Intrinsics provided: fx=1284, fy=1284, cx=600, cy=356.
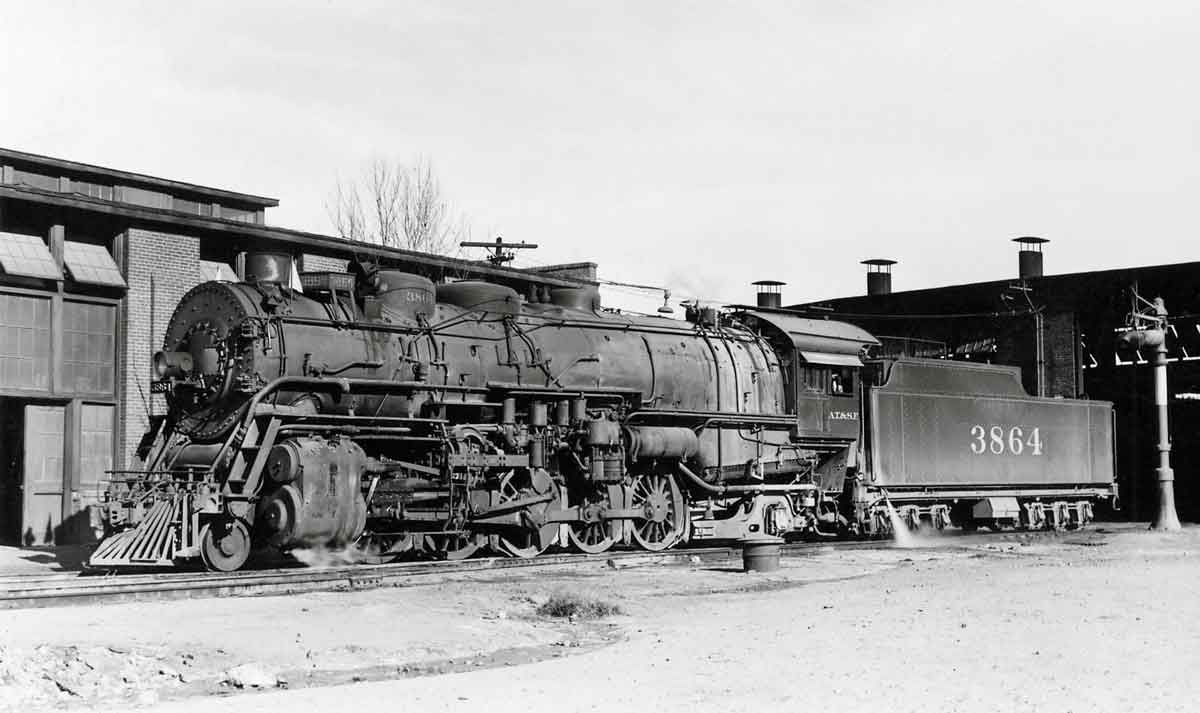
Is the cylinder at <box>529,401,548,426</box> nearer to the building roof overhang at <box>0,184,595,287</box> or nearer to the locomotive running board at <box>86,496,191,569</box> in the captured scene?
the locomotive running board at <box>86,496,191,569</box>

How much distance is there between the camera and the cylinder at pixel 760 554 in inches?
661

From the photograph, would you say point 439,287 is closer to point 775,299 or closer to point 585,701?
point 585,701

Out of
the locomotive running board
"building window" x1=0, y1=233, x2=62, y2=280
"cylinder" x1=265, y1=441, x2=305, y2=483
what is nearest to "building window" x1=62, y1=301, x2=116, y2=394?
"building window" x1=0, y1=233, x2=62, y2=280

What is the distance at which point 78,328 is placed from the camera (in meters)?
22.1

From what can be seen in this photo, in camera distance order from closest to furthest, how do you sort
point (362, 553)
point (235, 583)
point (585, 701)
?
1. point (585, 701)
2. point (235, 583)
3. point (362, 553)

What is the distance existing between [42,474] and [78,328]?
2.55 metres

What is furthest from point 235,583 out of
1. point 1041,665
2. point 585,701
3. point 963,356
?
point 963,356

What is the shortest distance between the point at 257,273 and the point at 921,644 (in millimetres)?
10356

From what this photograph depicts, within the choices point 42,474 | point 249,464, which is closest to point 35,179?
point 42,474

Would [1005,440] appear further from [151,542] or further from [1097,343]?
[151,542]

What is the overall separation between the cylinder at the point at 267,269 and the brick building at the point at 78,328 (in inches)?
218

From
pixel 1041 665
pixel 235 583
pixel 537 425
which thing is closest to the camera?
pixel 1041 665

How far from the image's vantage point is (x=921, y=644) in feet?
33.4

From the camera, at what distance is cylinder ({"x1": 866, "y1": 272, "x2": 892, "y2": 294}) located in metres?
45.4
